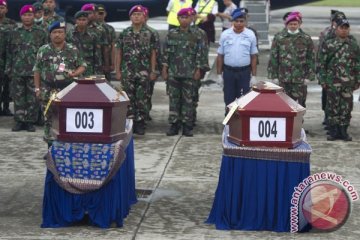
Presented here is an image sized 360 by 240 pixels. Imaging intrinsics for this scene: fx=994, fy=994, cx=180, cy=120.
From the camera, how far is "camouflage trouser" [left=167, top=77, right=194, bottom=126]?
12.8 metres

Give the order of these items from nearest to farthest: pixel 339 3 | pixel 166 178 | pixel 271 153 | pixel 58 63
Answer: pixel 271 153 → pixel 58 63 → pixel 166 178 → pixel 339 3

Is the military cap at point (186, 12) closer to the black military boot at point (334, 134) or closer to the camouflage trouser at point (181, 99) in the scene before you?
the camouflage trouser at point (181, 99)

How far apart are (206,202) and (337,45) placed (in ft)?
12.4

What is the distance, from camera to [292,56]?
12734 mm

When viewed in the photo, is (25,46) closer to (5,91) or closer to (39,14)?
(39,14)

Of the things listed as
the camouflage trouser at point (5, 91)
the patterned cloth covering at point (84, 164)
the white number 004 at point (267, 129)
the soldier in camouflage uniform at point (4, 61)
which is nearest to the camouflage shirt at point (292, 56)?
the soldier in camouflage uniform at point (4, 61)

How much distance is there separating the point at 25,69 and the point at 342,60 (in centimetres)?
415

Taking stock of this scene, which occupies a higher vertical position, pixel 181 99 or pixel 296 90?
pixel 296 90

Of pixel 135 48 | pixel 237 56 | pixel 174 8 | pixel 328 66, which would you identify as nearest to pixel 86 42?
pixel 135 48

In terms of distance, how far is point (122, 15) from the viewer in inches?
949

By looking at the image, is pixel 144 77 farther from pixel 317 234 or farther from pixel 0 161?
pixel 317 234

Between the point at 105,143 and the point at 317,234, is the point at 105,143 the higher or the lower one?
the higher one

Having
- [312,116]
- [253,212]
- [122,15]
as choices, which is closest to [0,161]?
[253,212]

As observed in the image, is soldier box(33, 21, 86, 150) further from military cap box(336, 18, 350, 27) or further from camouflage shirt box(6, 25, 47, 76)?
military cap box(336, 18, 350, 27)
